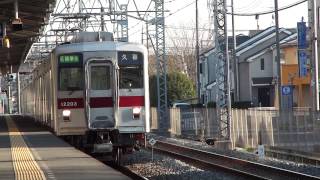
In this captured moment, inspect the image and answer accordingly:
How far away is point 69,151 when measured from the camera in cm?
1585

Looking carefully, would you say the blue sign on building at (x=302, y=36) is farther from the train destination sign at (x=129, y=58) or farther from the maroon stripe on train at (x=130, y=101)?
the maroon stripe on train at (x=130, y=101)

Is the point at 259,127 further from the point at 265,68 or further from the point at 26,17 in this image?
the point at 265,68

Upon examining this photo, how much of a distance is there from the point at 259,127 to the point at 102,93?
11.7m

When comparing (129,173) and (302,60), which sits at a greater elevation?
(302,60)

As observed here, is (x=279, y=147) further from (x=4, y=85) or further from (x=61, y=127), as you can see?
(x=4, y=85)

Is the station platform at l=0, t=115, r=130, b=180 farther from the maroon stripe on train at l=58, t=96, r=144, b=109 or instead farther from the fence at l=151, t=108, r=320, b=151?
the fence at l=151, t=108, r=320, b=151

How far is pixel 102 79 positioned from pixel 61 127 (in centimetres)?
174

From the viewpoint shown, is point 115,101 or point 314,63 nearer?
point 115,101

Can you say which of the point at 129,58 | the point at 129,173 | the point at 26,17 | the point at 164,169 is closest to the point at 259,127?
the point at 164,169

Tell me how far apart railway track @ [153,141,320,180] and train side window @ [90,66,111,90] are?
13.4 ft

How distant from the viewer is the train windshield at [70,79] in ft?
58.6

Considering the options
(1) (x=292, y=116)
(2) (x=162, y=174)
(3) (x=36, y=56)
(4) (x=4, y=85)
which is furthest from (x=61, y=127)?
(4) (x=4, y=85)

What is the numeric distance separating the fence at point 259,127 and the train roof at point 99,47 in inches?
326

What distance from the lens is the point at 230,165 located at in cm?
1969
